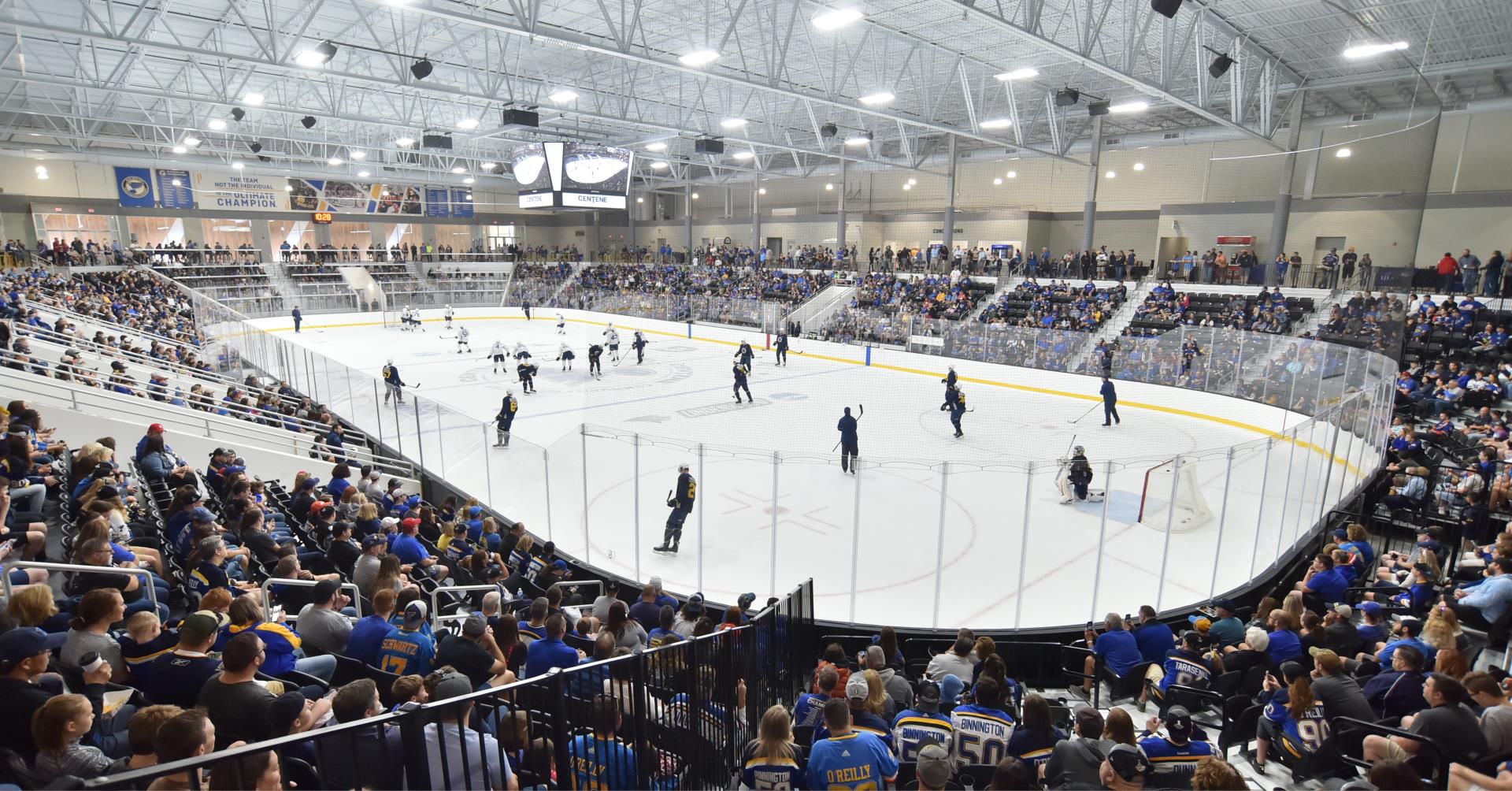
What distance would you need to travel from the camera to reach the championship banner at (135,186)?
38.3 m

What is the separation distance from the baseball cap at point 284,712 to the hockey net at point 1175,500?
28.2 ft

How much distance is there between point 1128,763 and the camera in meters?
3.30

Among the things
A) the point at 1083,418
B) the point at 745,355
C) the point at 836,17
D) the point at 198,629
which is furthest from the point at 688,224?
the point at 198,629

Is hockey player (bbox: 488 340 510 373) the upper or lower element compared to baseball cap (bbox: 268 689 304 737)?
lower

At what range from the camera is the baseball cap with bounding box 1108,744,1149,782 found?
10.8 ft

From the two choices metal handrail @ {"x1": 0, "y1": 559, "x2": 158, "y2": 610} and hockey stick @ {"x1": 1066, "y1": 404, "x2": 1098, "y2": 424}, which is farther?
hockey stick @ {"x1": 1066, "y1": 404, "x2": 1098, "y2": 424}

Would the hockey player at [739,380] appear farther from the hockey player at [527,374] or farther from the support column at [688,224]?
the support column at [688,224]

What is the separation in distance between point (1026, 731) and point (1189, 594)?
197 inches

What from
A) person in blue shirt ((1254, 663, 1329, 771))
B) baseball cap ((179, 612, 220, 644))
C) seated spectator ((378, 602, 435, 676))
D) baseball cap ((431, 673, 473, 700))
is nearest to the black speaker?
seated spectator ((378, 602, 435, 676))

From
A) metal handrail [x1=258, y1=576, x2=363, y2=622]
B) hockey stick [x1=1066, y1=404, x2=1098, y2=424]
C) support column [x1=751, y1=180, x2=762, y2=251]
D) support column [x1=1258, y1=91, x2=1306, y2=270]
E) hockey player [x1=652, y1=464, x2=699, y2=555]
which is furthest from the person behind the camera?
support column [x1=751, y1=180, x2=762, y2=251]

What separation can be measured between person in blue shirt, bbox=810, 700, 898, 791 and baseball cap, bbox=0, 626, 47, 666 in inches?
129

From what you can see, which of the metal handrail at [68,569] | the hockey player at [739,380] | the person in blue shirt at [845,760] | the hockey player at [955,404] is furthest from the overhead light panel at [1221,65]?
the metal handrail at [68,569]

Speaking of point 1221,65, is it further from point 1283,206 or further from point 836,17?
point 1283,206

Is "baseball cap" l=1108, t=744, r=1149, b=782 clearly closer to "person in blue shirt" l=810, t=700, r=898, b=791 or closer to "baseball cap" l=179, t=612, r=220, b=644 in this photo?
"person in blue shirt" l=810, t=700, r=898, b=791
